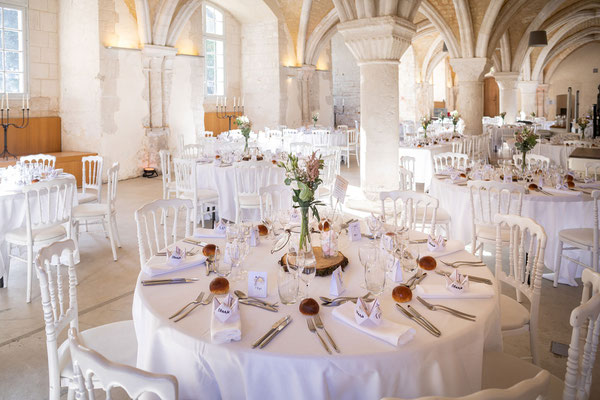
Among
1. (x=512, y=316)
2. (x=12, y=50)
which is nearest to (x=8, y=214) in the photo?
(x=512, y=316)

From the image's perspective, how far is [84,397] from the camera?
1.40m

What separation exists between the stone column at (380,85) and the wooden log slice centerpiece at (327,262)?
4.55 metres

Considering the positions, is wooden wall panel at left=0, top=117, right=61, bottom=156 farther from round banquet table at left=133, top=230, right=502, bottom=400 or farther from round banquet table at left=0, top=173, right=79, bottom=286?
round banquet table at left=133, top=230, right=502, bottom=400

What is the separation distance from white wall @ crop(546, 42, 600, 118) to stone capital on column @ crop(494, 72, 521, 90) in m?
11.3

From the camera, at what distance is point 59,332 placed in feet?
7.34

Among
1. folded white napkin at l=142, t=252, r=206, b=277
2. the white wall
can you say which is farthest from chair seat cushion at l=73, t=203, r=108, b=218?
the white wall

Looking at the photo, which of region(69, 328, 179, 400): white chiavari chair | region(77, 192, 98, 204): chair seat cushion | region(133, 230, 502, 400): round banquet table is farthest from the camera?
region(77, 192, 98, 204): chair seat cushion

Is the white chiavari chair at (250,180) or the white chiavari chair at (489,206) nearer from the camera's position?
the white chiavari chair at (489,206)

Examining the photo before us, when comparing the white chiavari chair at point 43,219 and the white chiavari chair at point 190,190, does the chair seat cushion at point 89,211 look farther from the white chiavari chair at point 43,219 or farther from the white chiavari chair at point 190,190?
the white chiavari chair at point 190,190

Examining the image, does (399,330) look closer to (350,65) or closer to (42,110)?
(42,110)

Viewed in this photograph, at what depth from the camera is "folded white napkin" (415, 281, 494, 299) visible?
2.05 metres

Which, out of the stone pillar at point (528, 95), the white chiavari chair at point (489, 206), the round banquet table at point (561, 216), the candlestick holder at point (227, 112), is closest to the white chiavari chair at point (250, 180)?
the white chiavari chair at point (489, 206)

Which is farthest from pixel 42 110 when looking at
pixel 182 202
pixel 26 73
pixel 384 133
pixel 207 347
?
pixel 207 347

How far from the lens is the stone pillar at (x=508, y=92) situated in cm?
1511
